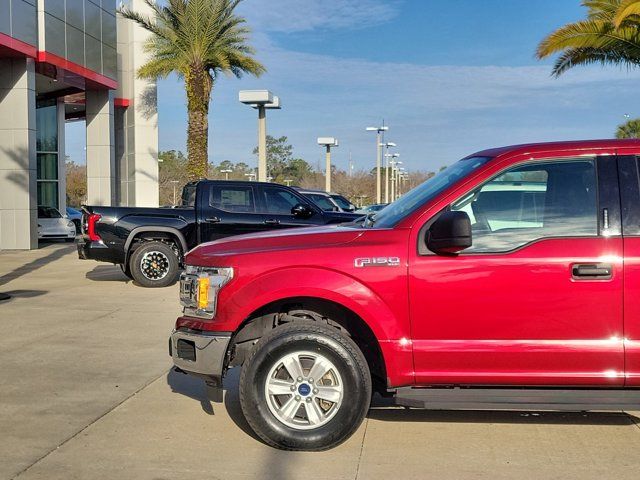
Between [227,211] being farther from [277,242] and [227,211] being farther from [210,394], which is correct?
[277,242]

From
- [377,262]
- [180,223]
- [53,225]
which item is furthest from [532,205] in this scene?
[53,225]

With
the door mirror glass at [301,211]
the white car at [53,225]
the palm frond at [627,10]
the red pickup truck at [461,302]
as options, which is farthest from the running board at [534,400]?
the white car at [53,225]

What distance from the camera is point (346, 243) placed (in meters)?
4.68

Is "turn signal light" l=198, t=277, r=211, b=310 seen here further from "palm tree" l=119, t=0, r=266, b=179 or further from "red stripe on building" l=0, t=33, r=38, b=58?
"palm tree" l=119, t=0, r=266, b=179

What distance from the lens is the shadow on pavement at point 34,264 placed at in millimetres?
14077

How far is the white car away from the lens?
999 inches

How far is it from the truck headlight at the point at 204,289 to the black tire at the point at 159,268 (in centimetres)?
773

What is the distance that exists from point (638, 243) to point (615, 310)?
452 millimetres

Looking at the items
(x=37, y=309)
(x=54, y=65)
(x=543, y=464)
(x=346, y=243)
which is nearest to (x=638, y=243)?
(x=543, y=464)

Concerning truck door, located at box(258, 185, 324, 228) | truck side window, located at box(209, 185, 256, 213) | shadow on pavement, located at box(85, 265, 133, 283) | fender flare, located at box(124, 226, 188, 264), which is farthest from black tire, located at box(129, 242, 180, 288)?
truck door, located at box(258, 185, 324, 228)

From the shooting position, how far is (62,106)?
28906mm

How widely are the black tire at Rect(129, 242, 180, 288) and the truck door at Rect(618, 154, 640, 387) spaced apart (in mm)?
9169

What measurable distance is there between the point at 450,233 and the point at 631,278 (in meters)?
1.17

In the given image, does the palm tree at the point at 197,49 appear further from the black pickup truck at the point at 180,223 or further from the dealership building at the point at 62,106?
the black pickup truck at the point at 180,223
